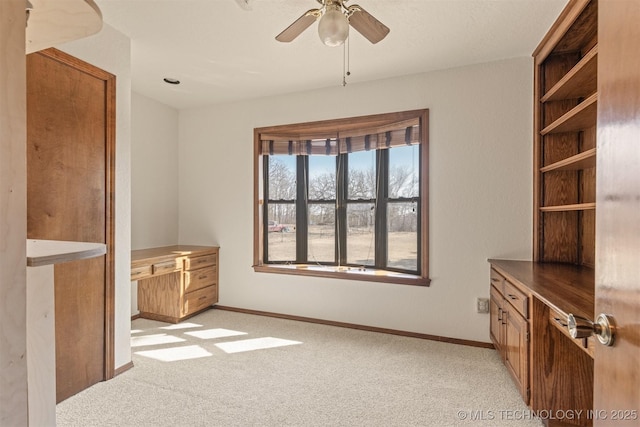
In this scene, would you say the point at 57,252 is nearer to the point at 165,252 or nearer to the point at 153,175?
the point at 165,252

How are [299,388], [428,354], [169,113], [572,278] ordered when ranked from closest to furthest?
[572,278] < [299,388] < [428,354] < [169,113]

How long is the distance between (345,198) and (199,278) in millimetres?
1975

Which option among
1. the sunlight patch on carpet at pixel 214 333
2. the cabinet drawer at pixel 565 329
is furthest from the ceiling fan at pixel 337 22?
the sunlight patch on carpet at pixel 214 333

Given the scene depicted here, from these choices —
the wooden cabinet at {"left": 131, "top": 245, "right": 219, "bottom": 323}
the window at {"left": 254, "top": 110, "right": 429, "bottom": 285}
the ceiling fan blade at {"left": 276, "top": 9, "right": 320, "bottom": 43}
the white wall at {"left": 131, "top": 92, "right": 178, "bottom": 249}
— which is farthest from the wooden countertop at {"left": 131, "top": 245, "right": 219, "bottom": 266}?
the ceiling fan blade at {"left": 276, "top": 9, "right": 320, "bottom": 43}

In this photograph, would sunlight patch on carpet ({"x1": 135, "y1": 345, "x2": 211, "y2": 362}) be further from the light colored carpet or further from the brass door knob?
the brass door knob

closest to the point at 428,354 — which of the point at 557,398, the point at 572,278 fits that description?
the point at 557,398

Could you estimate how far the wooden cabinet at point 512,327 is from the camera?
1974 millimetres

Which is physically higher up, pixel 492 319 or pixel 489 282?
pixel 489 282

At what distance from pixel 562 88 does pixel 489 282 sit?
1.68m

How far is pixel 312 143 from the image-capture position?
3834 millimetres

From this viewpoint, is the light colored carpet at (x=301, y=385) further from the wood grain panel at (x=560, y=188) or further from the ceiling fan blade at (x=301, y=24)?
the ceiling fan blade at (x=301, y=24)

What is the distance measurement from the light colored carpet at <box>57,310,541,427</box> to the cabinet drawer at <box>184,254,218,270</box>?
0.75 m

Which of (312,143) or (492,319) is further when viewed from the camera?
(312,143)

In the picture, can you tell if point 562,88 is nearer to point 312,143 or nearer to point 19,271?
point 312,143
